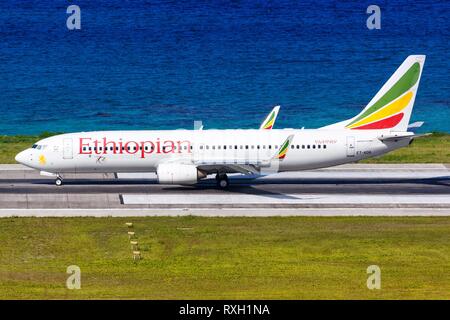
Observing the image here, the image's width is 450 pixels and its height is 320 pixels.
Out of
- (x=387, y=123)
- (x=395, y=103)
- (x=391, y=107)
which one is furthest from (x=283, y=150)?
(x=395, y=103)

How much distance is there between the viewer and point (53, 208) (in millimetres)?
74062

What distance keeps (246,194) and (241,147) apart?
3295 millimetres

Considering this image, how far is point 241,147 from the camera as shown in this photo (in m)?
80.9

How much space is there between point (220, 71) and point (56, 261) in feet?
414

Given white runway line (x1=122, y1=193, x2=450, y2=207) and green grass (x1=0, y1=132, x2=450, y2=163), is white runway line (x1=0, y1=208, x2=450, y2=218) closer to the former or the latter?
white runway line (x1=122, y1=193, x2=450, y2=207)

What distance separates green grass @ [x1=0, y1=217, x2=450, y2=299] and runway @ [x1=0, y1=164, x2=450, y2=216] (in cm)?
325

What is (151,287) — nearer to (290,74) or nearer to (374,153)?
(374,153)

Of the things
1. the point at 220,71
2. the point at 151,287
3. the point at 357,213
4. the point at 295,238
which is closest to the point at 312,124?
the point at 220,71

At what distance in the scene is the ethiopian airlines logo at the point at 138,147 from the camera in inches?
3172

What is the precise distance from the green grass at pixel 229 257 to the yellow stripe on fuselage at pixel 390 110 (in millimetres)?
12460

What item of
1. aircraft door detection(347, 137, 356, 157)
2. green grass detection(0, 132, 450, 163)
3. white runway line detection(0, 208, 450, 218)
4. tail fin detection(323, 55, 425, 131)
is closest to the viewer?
white runway line detection(0, 208, 450, 218)

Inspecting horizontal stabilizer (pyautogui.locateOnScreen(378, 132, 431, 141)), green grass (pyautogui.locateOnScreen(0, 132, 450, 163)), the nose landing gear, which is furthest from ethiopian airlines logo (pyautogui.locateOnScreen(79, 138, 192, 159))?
green grass (pyautogui.locateOnScreen(0, 132, 450, 163))

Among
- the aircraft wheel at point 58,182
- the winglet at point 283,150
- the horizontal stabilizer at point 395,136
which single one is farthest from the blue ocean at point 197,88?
Answer: the winglet at point 283,150

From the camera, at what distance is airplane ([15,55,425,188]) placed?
8062 cm
